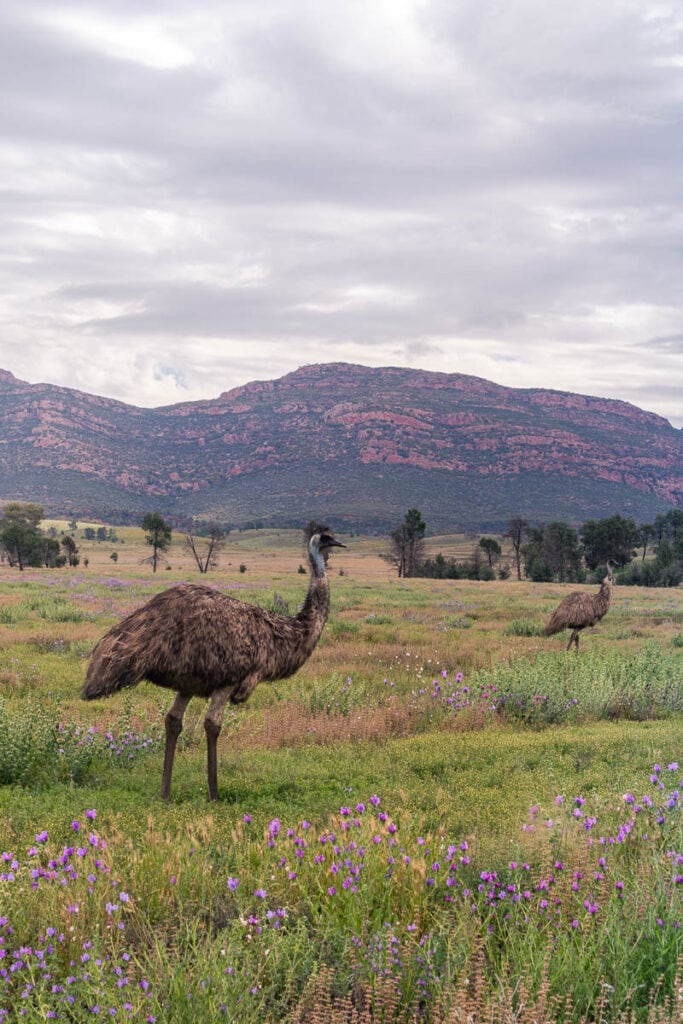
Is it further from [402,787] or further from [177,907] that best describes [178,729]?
[177,907]

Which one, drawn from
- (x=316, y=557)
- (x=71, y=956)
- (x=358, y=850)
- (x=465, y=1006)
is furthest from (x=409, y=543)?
(x=465, y=1006)

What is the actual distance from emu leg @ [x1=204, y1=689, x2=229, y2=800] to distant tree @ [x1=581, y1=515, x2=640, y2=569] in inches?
3639

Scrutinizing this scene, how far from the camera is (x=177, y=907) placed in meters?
4.31

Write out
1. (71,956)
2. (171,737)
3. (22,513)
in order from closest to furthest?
(71,956), (171,737), (22,513)

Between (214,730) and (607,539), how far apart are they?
94944mm

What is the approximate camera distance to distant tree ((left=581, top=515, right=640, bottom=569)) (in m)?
93.9

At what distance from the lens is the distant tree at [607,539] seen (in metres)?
93.9

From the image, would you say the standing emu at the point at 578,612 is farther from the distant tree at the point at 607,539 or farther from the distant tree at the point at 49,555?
the distant tree at the point at 49,555

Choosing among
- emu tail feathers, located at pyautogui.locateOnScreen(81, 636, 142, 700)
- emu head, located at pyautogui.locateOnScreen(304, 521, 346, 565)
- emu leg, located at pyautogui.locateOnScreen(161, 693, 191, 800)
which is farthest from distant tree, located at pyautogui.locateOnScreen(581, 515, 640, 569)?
emu tail feathers, located at pyautogui.locateOnScreen(81, 636, 142, 700)

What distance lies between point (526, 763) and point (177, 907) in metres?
5.33

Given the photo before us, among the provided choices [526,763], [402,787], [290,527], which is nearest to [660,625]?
[526,763]

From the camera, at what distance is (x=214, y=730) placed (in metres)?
7.32

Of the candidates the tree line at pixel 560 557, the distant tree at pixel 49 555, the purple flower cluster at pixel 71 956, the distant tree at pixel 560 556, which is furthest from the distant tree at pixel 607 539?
the purple flower cluster at pixel 71 956

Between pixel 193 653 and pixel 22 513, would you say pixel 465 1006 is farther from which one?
pixel 22 513
